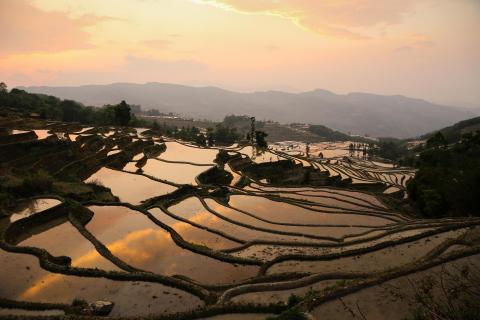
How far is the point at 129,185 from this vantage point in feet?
100

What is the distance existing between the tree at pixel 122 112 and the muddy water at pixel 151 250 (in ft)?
153

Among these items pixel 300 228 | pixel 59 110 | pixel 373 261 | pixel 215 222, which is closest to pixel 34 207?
pixel 215 222

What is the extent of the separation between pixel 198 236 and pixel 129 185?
1288cm

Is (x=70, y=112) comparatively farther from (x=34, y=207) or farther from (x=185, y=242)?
(x=185, y=242)

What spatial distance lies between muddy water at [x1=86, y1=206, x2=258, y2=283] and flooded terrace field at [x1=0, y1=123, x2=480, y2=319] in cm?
7

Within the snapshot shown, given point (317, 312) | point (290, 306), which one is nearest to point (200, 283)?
point (290, 306)

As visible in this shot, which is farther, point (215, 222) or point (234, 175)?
point (234, 175)

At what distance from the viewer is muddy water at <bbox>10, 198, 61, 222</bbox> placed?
2021 centimetres

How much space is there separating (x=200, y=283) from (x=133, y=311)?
3.11m

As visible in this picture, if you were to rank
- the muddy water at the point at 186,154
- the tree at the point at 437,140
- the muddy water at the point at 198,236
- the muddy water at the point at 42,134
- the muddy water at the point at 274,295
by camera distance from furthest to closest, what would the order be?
the tree at the point at 437,140 → the muddy water at the point at 186,154 → the muddy water at the point at 42,134 → the muddy water at the point at 198,236 → the muddy water at the point at 274,295

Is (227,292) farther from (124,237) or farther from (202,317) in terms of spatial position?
(124,237)

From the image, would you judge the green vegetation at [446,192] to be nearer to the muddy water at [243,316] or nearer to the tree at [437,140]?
the muddy water at [243,316]

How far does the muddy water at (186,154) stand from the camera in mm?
44622

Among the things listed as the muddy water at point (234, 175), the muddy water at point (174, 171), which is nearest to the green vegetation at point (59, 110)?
the muddy water at point (174, 171)
